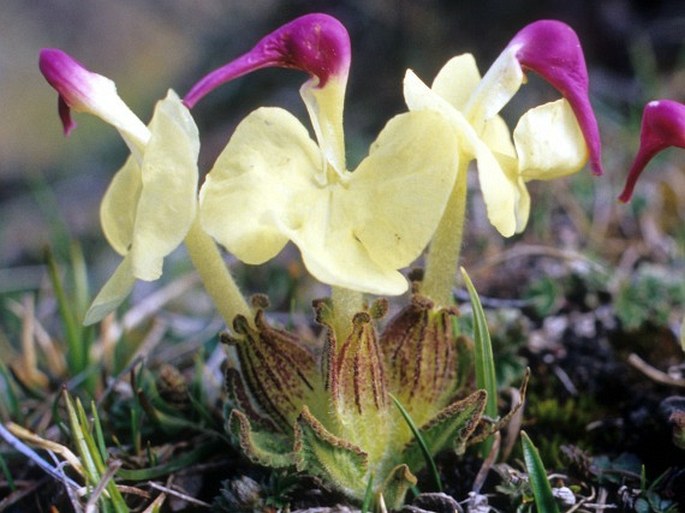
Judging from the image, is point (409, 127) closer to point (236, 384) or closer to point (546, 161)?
point (546, 161)

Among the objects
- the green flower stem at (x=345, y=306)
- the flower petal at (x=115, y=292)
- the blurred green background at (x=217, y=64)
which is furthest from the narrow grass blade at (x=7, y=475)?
the blurred green background at (x=217, y=64)

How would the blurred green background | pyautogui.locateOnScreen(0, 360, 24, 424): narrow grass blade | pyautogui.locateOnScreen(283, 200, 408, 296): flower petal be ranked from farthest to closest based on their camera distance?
the blurred green background → pyautogui.locateOnScreen(0, 360, 24, 424): narrow grass blade → pyautogui.locateOnScreen(283, 200, 408, 296): flower petal

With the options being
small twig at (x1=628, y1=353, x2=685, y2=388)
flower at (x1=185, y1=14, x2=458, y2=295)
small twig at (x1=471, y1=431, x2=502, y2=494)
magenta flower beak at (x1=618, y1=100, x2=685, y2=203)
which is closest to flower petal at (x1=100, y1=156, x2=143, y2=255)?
flower at (x1=185, y1=14, x2=458, y2=295)

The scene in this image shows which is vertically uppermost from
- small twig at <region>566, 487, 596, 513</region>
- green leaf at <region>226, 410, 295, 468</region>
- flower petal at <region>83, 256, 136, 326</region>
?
flower petal at <region>83, 256, 136, 326</region>

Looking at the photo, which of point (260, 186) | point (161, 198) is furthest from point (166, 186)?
point (260, 186)

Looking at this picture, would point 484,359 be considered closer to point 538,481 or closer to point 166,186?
point 538,481

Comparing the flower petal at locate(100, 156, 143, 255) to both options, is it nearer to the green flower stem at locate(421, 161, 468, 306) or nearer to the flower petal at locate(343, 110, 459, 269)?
the flower petal at locate(343, 110, 459, 269)

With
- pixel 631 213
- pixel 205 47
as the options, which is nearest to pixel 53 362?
pixel 631 213
